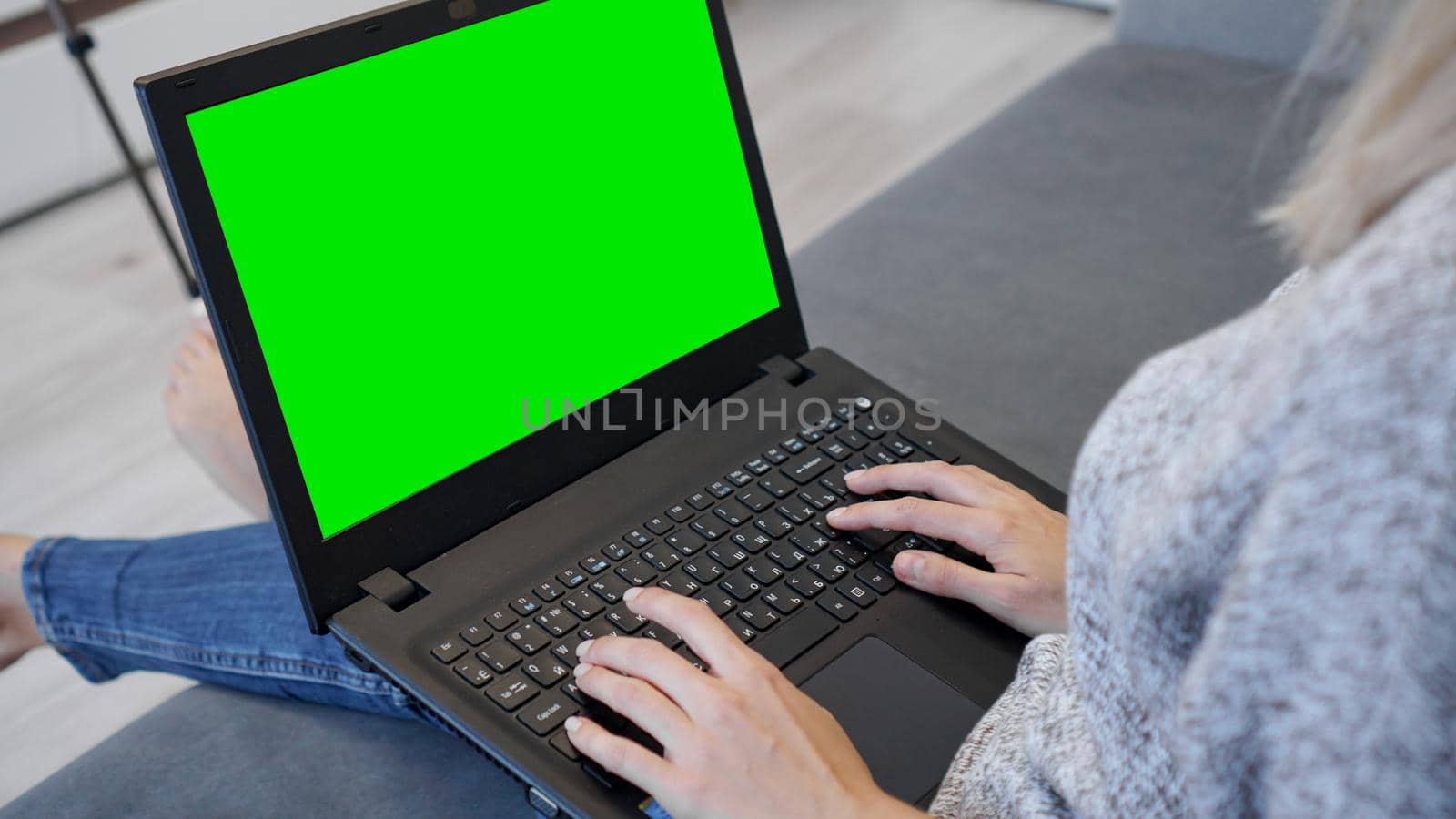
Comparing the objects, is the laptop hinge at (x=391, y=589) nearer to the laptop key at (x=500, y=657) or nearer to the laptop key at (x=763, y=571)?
the laptop key at (x=500, y=657)

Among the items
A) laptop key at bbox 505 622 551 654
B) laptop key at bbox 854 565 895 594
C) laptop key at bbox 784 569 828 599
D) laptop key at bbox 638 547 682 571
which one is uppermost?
laptop key at bbox 505 622 551 654

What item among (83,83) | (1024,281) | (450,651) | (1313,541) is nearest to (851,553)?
(450,651)

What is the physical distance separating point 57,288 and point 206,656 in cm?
151

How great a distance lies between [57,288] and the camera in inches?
79.1

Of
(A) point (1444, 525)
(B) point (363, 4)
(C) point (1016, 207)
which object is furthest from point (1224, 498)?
(B) point (363, 4)

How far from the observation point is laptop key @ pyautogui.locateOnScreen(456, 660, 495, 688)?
1.93ft

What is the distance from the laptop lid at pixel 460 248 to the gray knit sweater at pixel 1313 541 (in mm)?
390

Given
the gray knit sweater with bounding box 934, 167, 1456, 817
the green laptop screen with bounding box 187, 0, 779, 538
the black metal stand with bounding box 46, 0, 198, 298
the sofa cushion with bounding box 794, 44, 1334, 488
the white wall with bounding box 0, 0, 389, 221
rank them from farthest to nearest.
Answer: the white wall with bounding box 0, 0, 389, 221, the black metal stand with bounding box 46, 0, 198, 298, the sofa cushion with bounding box 794, 44, 1334, 488, the green laptop screen with bounding box 187, 0, 779, 538, the gray knit sweater with bounding box 934, 167, 1456, 817

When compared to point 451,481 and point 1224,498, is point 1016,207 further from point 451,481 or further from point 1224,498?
point 1224,498

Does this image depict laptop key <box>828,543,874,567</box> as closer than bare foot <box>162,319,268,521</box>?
Yes

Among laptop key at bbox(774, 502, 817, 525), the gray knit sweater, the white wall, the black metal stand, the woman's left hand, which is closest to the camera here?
the gray knit sweater

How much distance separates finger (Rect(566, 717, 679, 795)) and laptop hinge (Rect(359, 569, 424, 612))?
0.14 m

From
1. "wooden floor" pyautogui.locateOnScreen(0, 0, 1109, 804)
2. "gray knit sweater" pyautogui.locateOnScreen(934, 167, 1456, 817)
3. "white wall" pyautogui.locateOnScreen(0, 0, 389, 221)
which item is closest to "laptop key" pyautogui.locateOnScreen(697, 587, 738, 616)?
"gray knit sweater" pyautogui.locateOnScreen(934, 167, 1456, 817)

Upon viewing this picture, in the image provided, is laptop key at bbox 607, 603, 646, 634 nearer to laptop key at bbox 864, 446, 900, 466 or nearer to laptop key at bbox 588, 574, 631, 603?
laptop key at bbox 588, 574, 631, 603
